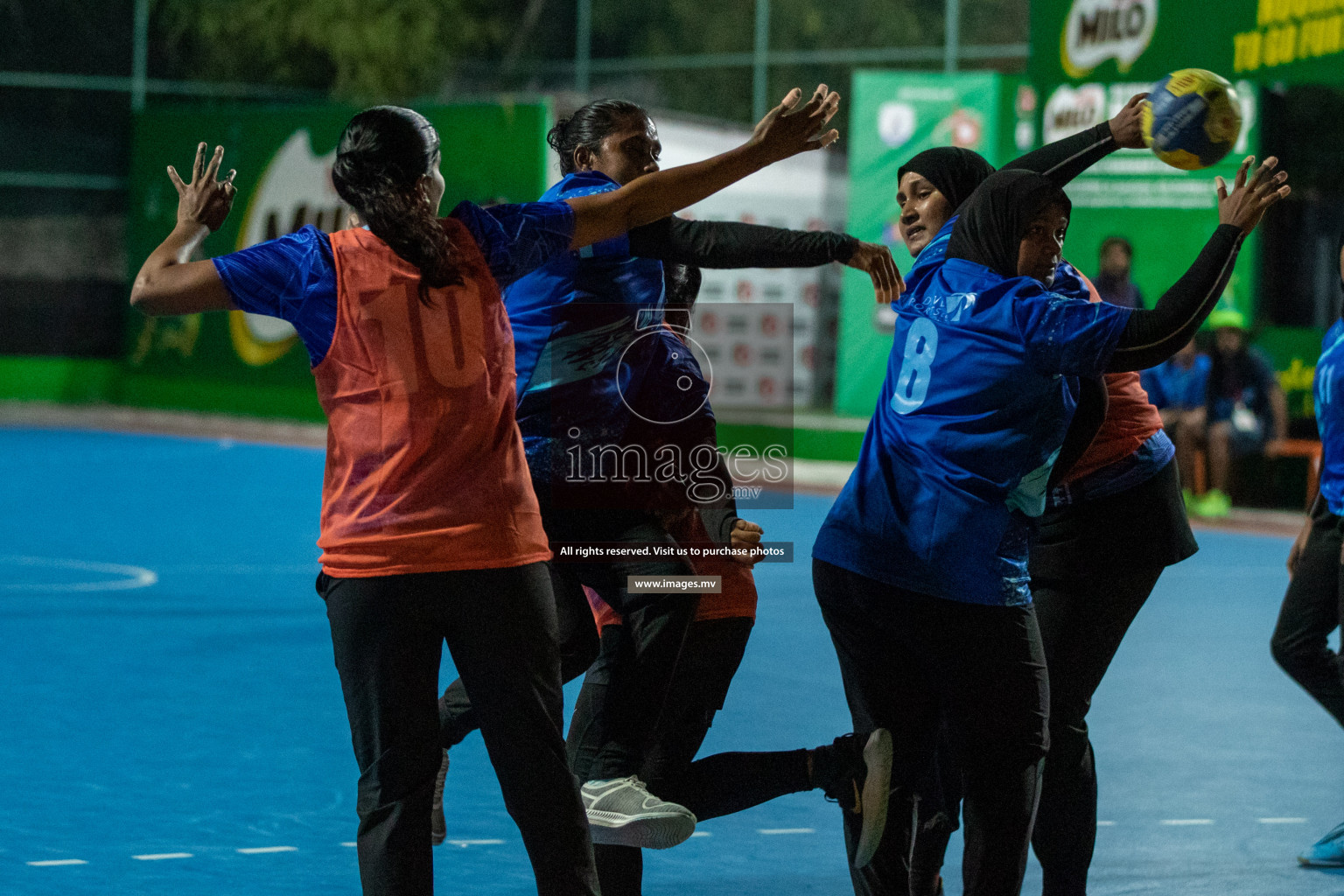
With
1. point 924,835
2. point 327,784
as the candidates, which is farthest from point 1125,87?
point 924,835

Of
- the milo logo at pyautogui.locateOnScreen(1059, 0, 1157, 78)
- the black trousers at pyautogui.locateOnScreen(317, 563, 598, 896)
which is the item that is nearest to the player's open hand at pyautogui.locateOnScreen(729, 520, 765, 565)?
the black trousers at pyautogui.locateOnScreen(317, 563, 598, 896)

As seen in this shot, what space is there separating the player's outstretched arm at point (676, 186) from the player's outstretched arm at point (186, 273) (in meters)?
0.80

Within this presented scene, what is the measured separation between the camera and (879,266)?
15.2 ft

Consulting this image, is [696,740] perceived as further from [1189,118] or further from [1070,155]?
[1189,118]

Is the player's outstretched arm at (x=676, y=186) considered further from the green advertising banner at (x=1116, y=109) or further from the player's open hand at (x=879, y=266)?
the green advertising banner at (x=1116, y=109)

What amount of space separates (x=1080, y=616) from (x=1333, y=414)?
159 centimetres

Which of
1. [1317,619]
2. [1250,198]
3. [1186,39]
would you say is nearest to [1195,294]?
[1250,198]

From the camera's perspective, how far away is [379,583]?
152 inches

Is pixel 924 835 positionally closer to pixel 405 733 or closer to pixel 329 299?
pixel 405 733

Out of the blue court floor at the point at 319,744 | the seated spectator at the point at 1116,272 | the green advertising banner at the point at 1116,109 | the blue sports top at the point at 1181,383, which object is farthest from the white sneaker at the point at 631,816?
the green advertising banner at the point at 1116,109

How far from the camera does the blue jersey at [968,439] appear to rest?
399 centimetres

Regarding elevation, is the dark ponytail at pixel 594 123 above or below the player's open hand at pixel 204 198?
above

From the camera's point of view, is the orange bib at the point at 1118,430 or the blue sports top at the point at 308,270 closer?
the blue sports top at the point at 308,270

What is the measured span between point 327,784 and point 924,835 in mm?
2774
